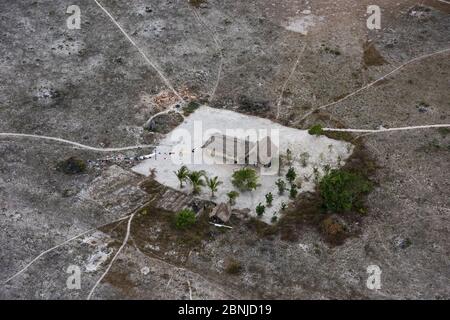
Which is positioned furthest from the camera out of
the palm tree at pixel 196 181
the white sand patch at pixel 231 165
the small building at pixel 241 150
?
the small building at pixel 241 150

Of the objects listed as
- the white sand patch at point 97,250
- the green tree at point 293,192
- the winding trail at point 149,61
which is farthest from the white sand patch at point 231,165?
the white sand patch at point 97,250

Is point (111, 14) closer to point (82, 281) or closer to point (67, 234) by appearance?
point (67, 234)

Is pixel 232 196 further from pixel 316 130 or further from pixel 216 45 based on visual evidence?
pixel 216 45

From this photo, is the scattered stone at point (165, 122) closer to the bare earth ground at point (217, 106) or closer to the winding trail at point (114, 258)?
the bare earth ground at point (217, 106)

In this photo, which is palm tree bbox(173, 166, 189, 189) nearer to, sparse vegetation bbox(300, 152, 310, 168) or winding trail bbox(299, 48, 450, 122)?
sparse vegetation bbox(300, 152, 310, 168)

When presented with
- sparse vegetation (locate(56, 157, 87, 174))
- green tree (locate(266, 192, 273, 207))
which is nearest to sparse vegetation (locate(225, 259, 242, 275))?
green tree (locate(266, 192, 273, 207))

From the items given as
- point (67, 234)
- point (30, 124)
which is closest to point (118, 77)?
point (30, 124)
